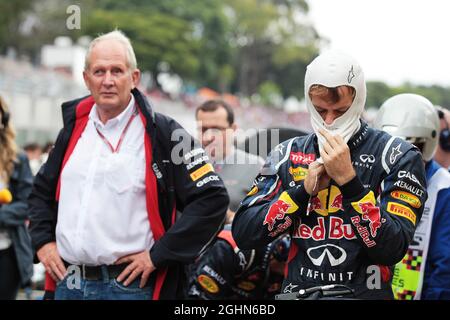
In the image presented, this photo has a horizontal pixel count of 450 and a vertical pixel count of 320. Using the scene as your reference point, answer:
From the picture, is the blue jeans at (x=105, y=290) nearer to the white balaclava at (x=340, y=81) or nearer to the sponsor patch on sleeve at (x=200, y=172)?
the sponsor patch on sleeve at (x=200, y=172)

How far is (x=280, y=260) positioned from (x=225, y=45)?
66.3 meters

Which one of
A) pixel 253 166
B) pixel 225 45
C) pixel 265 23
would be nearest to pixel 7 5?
pixel 225 45

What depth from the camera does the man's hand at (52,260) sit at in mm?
3260

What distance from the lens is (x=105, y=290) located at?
3.17 m

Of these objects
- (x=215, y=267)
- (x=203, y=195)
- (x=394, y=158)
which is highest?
(x=394, y=158)

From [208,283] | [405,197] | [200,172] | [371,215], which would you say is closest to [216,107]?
[208,283]

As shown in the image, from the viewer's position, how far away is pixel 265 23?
80312 millimetres

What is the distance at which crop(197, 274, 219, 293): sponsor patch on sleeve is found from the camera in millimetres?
3818

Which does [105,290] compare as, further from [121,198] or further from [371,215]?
[371,215]

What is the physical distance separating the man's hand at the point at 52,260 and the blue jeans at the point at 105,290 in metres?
0.06

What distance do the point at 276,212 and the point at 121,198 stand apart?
105 cm

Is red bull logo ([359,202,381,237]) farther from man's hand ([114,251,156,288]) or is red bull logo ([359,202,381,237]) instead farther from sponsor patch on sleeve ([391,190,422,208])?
man's hand ([114,251,156,288])
